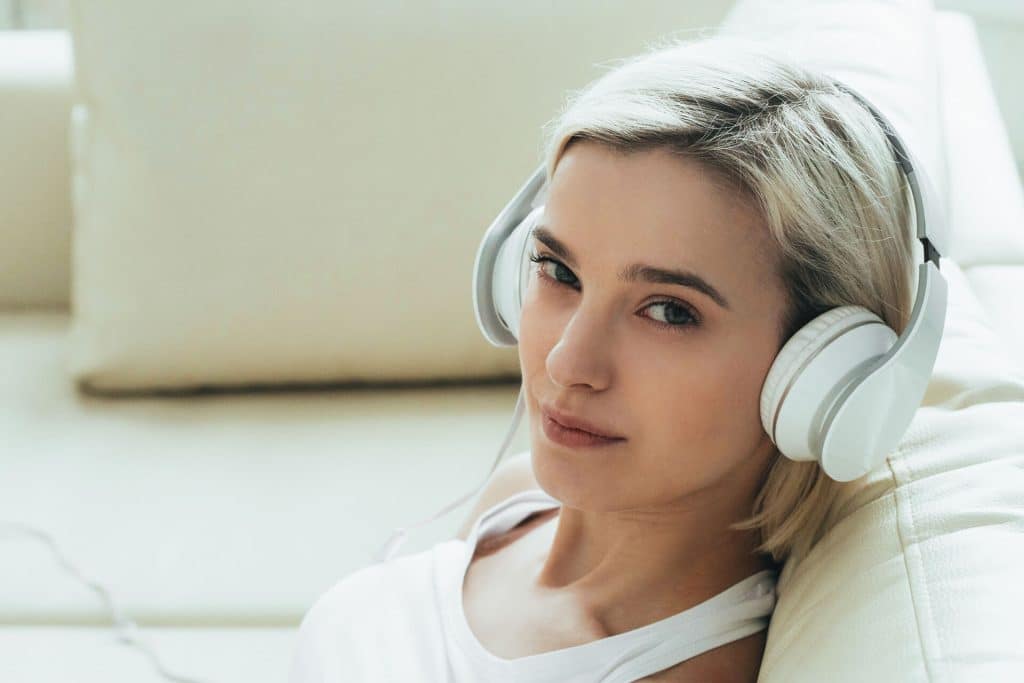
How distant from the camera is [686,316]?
Result: 887 millimetres

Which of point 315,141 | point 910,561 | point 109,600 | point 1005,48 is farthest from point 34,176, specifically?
point 1005,48

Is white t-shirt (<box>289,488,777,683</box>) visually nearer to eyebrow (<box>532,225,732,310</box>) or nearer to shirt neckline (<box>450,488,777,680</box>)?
shirt neckline (<box>450,488,777,680</box>)

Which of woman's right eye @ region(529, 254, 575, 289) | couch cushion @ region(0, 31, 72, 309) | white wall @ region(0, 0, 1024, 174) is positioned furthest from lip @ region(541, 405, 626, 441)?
white wall @ region(0, 0, 1024, 174)

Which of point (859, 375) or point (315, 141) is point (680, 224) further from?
point (315, 141)

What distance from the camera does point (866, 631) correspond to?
755mm

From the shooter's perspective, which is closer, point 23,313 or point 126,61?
point 126,61

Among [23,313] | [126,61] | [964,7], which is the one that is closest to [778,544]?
[126,61]

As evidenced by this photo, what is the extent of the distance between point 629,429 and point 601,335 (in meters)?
0.07

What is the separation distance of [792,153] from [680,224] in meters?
0.09

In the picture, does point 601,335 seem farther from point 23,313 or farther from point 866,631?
point 23,313

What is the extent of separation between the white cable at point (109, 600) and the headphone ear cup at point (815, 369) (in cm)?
73

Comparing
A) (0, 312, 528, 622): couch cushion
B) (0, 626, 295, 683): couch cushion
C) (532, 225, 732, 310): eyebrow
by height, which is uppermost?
(532, 225, 732, 310): eyebrow

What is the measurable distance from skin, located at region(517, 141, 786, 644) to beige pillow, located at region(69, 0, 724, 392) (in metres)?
0.73

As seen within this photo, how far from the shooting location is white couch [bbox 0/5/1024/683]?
4.47 feet
